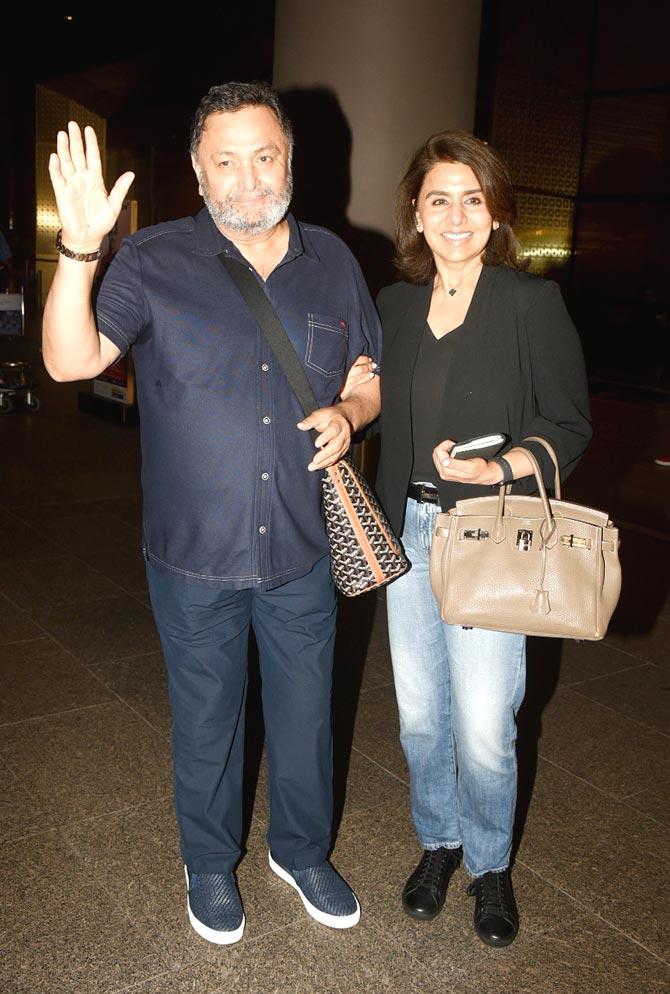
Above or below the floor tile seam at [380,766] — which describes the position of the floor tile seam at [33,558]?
below

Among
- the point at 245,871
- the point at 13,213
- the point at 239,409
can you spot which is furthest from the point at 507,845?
the point at 13,213

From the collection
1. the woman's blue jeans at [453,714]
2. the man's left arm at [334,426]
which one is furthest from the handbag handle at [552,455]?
the man's left arm at [334,426]

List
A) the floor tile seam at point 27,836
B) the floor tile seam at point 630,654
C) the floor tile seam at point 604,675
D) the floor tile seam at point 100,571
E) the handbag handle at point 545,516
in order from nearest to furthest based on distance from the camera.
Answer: the handbag handle at point 545,516, the floor tile seam at point 27,836, the floor tile seam at point 604,675, the floor tile seam at point 630,654, the floor tile seam at point 100,571

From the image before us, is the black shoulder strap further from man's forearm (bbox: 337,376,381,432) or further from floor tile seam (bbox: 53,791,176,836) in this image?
floor tile seam (bbox: 53,791,176,836)

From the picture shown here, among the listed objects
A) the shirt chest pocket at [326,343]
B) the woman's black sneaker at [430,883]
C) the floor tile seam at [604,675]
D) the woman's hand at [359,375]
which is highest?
the shirt chest pocket at [326,343]

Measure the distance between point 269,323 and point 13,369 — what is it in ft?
26.7

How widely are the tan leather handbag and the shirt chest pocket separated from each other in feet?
1.54

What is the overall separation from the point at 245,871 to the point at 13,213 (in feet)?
78.4

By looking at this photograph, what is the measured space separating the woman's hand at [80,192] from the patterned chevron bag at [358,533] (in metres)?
0.75

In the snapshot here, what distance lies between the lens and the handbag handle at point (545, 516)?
211cm

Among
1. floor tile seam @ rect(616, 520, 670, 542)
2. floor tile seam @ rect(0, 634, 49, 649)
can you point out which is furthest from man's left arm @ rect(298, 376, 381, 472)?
floor tile seam @ rect(616, 520, 670, 542)

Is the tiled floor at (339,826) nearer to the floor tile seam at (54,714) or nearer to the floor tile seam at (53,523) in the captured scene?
the floor tile seam at (54,714)

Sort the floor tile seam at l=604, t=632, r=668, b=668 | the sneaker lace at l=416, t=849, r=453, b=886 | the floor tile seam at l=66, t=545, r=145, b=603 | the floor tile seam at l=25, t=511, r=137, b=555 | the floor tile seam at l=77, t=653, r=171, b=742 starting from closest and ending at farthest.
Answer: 1. the sneaker lace at l=416, t=849, r=453, b=886
2. the floor tile seam at l=77, t=653, r=171, b=742
3. the floor tile seam at l=604, t=632, r=668, b=668
4. the floor tile seam at l=66, t=545, r=145, b=603
5. the floor tile seam at l=25, t=511, r=137, b=555

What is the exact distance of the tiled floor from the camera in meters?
2.35
